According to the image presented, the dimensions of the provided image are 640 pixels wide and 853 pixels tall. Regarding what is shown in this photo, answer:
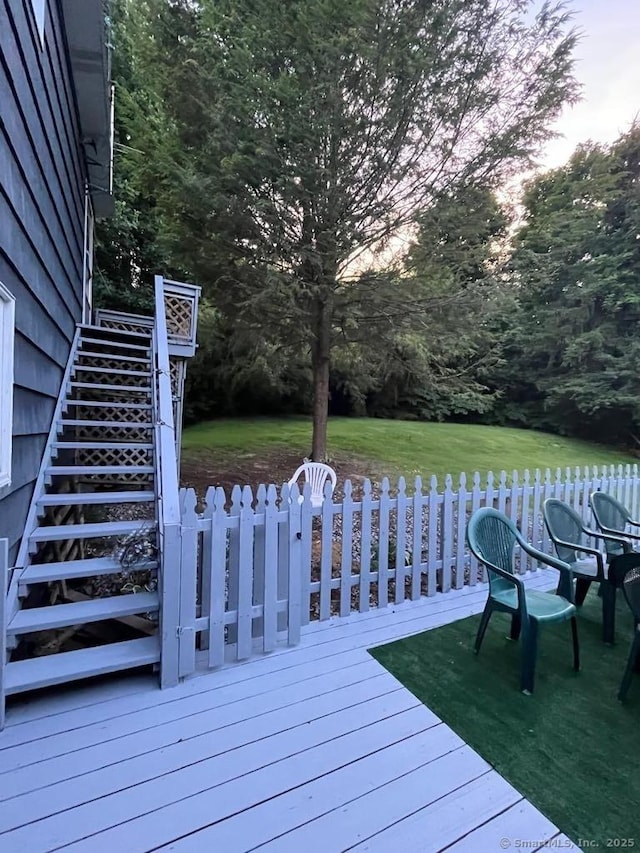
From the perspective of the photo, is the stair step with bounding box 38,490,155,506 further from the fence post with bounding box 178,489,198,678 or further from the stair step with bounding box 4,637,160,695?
the stair step with bounding box 4,637,160,695

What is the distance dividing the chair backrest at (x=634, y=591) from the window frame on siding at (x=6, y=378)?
3169 millimetres

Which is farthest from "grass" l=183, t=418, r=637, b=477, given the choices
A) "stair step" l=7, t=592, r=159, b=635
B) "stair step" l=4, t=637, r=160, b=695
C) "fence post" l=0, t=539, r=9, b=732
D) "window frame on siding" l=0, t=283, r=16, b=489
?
"fence post" l=0, t=539, r=9, b=732

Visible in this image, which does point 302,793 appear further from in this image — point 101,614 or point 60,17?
point 60,17

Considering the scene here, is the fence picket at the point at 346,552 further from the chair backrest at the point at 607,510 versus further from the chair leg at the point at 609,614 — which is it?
the chair backrest at the point at 607,510

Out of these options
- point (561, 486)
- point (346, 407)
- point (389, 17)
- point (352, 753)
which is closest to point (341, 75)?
point (389, 17)

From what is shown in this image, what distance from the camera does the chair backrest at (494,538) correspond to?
2732 mm

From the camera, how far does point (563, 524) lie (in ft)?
11.2

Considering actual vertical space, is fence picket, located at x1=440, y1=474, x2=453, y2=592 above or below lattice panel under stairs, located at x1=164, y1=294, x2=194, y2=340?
below

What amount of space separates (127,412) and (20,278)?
2.84 meters

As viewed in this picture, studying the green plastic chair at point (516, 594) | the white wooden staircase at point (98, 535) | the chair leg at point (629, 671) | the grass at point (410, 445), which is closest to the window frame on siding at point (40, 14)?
the white wooden staircase at point (98, 535)

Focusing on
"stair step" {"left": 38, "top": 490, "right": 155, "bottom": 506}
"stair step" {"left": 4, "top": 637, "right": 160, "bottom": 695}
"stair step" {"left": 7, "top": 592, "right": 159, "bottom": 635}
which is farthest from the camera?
"stair step" {"left": 38, "top": 490, "right": 155, "bottom": 506}

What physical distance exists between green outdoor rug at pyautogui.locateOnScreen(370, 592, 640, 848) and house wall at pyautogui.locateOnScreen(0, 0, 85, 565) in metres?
2.43

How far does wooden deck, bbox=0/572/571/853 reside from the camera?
145 cm

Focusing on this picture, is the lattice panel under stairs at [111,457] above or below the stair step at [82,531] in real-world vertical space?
above
